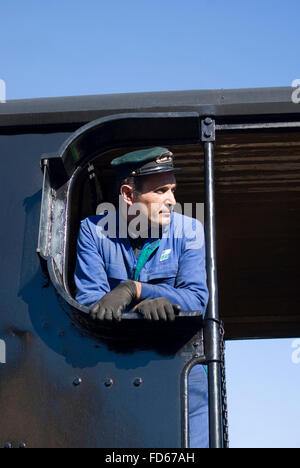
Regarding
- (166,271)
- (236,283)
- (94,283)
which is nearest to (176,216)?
(166,271)

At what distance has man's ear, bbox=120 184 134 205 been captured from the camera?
112 inches

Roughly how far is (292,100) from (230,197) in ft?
4.89

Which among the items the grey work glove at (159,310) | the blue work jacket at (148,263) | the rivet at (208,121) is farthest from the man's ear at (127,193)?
the grey work glove at (159,310)

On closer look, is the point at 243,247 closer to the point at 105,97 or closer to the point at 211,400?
the point at 105,97

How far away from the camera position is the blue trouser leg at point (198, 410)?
226cm

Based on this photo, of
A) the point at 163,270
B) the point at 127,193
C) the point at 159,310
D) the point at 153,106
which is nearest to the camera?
the point at 159,310

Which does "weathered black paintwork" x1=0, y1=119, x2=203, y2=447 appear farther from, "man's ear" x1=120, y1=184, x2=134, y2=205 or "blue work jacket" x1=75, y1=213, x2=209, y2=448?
"man's ear" x1=120, y1=184, x2=134, y2=205

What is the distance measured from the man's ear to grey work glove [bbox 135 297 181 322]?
715mm

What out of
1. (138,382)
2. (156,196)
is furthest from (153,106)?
(138,382)

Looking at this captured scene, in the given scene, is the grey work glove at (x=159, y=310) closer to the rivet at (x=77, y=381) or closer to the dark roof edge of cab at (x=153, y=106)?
the rivet at (x=77, y=381)

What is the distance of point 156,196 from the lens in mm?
2779

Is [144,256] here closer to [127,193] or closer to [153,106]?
[127,193]

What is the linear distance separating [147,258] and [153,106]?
0.63m

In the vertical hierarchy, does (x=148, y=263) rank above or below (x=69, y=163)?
below
